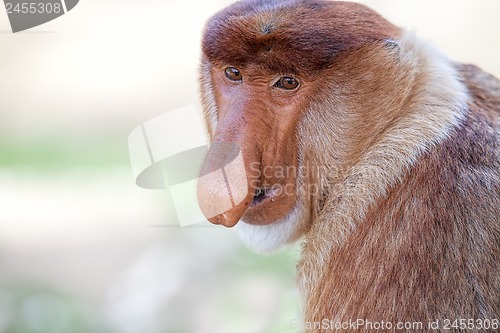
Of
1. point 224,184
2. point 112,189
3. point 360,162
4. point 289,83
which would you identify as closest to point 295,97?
point 289,83

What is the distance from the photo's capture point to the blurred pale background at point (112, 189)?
5031 mm

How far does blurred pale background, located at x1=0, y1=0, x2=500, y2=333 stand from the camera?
5031 millimetres

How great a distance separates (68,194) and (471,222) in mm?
4884

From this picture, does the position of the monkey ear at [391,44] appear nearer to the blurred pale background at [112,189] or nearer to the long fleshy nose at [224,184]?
the long fleshy nose at [224,184]

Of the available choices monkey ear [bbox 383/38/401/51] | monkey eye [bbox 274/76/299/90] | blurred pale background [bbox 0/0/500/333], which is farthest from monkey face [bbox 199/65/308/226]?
blurred pale background [bbox 0/0/500/333]

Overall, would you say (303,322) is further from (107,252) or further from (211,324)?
(107,252)

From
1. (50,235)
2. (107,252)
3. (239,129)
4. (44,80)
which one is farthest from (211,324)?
(44,80)

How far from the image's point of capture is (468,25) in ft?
28.3

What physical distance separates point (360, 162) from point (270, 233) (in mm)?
510

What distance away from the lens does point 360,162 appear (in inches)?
102

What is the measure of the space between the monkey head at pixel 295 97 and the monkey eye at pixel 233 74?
0.06ft

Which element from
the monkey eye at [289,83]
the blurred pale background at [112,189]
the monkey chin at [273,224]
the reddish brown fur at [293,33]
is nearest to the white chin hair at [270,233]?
the monkey chin at [273,224]

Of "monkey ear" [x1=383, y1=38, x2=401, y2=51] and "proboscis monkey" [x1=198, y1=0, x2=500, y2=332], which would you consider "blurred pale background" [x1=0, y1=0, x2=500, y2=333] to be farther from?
"monkey ear" [x1=383, y1=38, x2=401, y2=51]

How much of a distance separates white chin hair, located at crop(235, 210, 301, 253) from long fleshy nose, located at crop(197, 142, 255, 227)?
31cm
